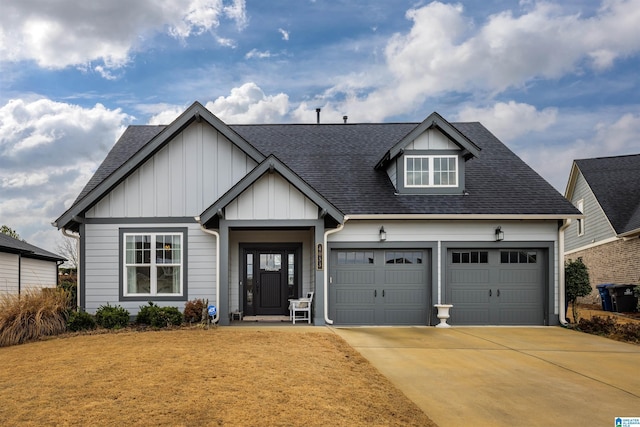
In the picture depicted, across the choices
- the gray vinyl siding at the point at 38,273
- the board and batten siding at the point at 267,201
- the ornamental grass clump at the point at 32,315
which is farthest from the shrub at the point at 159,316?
the gray vinyl siding at the point at 38,273

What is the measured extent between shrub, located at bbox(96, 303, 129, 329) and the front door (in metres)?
3.78

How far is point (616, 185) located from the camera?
23906mm

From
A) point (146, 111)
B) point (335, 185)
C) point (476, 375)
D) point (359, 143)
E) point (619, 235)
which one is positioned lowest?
point (476, 375)

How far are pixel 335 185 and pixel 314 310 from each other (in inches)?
157

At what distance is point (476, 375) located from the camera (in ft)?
25.5

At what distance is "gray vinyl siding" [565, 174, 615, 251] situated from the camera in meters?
22.7

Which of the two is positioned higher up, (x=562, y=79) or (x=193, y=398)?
(x=562, y=79)

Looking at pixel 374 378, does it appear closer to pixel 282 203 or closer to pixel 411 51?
pixel 282 203

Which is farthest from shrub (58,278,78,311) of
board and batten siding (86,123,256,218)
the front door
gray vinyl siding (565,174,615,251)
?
gray vinyl siding (565,174,615,251)

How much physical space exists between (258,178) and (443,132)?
6003mm

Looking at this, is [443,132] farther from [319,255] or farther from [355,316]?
[355,316]


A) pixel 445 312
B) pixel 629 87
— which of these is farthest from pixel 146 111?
pixel 629 87

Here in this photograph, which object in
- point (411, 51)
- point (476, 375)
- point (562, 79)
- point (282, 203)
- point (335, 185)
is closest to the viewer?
point (476, 375)

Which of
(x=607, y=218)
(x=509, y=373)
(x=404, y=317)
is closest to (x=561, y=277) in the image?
(x=404, y=317)
